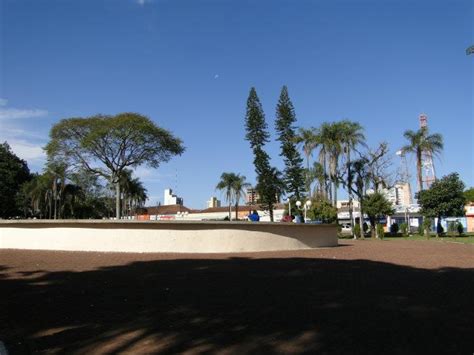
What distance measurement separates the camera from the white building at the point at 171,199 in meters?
126

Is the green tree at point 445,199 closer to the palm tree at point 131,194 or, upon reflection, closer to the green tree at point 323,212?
→ the green tree at point 323,212

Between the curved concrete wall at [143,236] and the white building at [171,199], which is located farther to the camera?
the white building at [171,199]

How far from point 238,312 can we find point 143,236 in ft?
27.9

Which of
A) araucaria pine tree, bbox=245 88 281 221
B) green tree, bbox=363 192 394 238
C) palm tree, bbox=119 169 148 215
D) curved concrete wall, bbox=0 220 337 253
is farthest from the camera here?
palm tree, bbox=119 169 148 215

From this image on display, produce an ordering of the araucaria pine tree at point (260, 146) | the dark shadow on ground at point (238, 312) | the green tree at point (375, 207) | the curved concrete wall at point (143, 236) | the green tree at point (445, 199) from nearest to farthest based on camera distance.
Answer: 1. the dark shadow on ground at point (238, 312)
2. the curved concrete wall at point (143, 236)
3. the green tree at point (375, 207)
4. the green tree at point (445, 199)
5. the araucaria pine tree at point (260, 146)

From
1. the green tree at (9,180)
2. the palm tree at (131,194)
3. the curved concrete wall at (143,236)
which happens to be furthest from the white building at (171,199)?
the curved concrete wall at (143,236)

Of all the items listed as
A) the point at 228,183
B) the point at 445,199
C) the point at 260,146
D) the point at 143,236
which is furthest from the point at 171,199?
the point at 143,236

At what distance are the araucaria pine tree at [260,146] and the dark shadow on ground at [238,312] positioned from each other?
39906 mm

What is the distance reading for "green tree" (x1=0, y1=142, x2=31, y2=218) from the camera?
5556cm

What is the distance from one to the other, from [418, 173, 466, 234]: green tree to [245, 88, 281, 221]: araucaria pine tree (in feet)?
51.2

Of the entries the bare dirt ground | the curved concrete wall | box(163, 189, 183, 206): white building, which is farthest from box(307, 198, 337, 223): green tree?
box(163, 189, 183, 206): white building

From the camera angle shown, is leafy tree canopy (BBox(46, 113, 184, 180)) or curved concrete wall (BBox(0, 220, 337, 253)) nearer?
curved concrete wall (BBox(0, 220, 337, 253))

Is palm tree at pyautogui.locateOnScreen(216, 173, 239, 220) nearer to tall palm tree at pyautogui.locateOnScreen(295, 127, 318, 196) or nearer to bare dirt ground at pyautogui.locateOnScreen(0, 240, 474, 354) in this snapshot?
tall palm tree at pyautogui.locateOnScreen(295, 127, 318, 196)

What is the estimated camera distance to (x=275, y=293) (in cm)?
724
